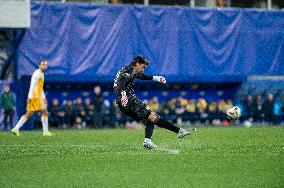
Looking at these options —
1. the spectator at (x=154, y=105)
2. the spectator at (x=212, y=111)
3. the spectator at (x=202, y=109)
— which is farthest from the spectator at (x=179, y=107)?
the spectator at (x=212, y=111)

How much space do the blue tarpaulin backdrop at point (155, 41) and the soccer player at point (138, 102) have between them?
18.6 m

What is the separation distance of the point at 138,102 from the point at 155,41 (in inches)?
831

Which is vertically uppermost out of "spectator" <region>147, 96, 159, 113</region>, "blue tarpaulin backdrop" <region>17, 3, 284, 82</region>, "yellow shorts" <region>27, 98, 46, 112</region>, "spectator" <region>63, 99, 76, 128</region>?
"blue tarpaulin backdrop" <region>17, 3, 284, 82</region>

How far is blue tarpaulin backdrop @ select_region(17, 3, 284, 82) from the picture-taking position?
35875 mm

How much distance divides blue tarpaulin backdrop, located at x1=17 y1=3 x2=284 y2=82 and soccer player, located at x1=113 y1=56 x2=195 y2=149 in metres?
18.6

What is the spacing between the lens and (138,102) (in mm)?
17188

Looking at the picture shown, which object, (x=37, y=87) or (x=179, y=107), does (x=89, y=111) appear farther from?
(x=37, y=87)

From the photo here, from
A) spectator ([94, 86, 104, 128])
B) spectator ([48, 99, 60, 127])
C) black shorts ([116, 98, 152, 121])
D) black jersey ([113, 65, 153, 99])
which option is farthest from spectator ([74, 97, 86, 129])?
black jersey ([113, 65, 153, 99])

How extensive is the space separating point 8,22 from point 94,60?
4901mm

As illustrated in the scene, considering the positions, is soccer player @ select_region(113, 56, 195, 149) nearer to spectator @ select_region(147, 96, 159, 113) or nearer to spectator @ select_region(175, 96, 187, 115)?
spectator @ select_region(147, 96, 159, 113)

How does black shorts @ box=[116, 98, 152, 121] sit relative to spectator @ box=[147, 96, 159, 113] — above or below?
above

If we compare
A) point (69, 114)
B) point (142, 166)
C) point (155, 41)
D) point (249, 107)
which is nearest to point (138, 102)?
point (142, 166)

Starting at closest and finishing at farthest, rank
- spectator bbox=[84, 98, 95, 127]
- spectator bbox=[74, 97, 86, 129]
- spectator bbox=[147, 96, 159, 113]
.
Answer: spectator bbox=[74, 97, 86, 129] < spectator bbox=[84, 98, 95, 127] < spectator bbox=[147, 96, 159, 113]

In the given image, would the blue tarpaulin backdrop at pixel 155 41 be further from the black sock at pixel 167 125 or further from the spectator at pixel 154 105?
the black sock at pixel 167 125
